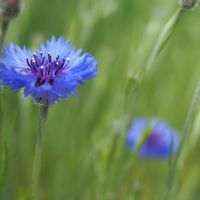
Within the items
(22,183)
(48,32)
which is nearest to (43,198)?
(22,183)

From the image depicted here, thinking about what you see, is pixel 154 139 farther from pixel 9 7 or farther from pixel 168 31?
pixel 9 7

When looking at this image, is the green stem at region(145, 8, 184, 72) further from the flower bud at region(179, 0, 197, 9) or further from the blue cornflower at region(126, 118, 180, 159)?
the blue cornflower at region(126, 118, 180, 159)

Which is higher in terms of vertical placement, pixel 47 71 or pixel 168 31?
pixel 168 31

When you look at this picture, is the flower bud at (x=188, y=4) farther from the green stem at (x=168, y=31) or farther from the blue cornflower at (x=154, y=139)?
the blue cornflower at (x=154, y=139)

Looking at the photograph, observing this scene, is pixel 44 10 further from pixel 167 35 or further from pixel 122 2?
pixel 167 35

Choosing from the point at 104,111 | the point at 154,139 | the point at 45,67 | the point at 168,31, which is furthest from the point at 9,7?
the point at 154,139

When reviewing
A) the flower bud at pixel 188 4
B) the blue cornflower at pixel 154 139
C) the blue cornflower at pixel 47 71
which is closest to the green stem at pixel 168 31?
the flower bud at pixel 188 4
